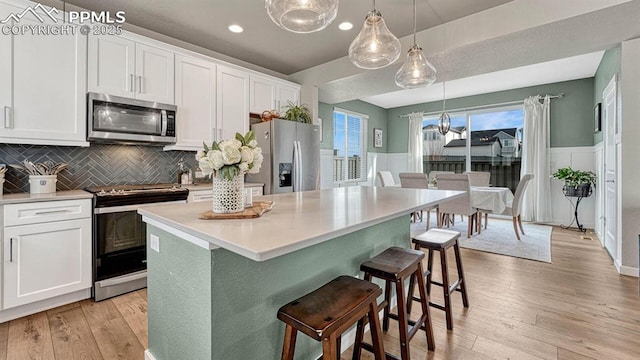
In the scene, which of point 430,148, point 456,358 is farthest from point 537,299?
point 430,148

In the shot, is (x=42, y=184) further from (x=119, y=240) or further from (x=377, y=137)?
(x=377, y=137)

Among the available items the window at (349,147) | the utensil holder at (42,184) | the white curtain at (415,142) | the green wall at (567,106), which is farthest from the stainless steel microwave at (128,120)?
the green wall at (567,106)

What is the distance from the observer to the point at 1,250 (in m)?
2.04

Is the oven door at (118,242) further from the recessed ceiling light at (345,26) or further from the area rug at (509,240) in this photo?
the area rug at (509,240)

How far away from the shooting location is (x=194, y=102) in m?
3.37

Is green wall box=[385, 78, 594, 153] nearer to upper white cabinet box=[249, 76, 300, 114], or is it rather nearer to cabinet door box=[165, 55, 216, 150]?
upper white cabinet box=[249, 76, 300, 114]

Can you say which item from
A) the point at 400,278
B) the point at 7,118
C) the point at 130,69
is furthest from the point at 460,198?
the point at 7,118

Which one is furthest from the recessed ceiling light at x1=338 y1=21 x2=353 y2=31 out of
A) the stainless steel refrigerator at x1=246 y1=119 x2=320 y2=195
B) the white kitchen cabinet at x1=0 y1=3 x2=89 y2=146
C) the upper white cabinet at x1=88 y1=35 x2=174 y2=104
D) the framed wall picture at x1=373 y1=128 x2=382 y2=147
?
the framed wall picture at x1=373 y1=128 x2=382 y2=147

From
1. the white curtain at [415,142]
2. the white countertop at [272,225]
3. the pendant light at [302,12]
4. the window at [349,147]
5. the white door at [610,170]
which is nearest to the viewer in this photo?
the white countertop at [272,225]

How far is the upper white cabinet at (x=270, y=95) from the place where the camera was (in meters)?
3.96

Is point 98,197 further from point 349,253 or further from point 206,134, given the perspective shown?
point 349,253

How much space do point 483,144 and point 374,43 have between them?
18.2 feet

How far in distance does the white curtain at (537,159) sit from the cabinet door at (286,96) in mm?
4658

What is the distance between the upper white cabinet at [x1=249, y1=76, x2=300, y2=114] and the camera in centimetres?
396
